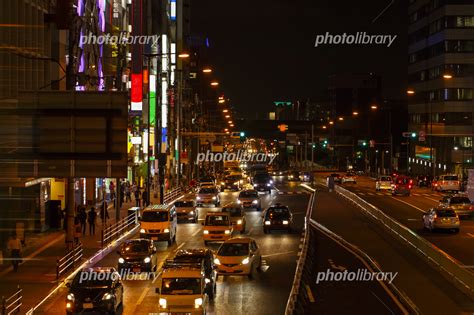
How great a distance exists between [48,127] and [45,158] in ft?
3.03

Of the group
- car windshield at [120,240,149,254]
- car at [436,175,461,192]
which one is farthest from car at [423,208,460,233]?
car at [436,175,461,192]

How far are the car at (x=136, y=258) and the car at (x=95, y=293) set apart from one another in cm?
609

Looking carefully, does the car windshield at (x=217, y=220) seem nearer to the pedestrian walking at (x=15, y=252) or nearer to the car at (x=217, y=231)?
the car at (x=217, y=231)

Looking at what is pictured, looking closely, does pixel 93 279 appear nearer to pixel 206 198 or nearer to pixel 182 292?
pixel 182 292

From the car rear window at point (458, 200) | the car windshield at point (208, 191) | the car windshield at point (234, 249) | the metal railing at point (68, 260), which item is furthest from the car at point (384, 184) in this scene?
the car windshield at point (234, 249)

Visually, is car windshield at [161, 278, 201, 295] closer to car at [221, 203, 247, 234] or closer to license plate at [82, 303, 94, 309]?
license plate at [82, 303, 94, 309]

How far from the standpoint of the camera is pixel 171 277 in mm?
22266

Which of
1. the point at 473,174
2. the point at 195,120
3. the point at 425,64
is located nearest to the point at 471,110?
the point at 425,64

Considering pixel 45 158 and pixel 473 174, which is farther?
pixel 473 174

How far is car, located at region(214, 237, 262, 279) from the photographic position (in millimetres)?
28094

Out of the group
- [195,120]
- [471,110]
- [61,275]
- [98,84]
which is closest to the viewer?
[61,275]

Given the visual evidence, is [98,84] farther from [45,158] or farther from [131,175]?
[45,158]

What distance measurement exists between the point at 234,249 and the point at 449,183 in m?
56.0

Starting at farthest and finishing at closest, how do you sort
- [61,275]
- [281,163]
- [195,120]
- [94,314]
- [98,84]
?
1. [281,163]
2. [195,120]
3. [98,84]
4. [61,275]
5. [94,314]
